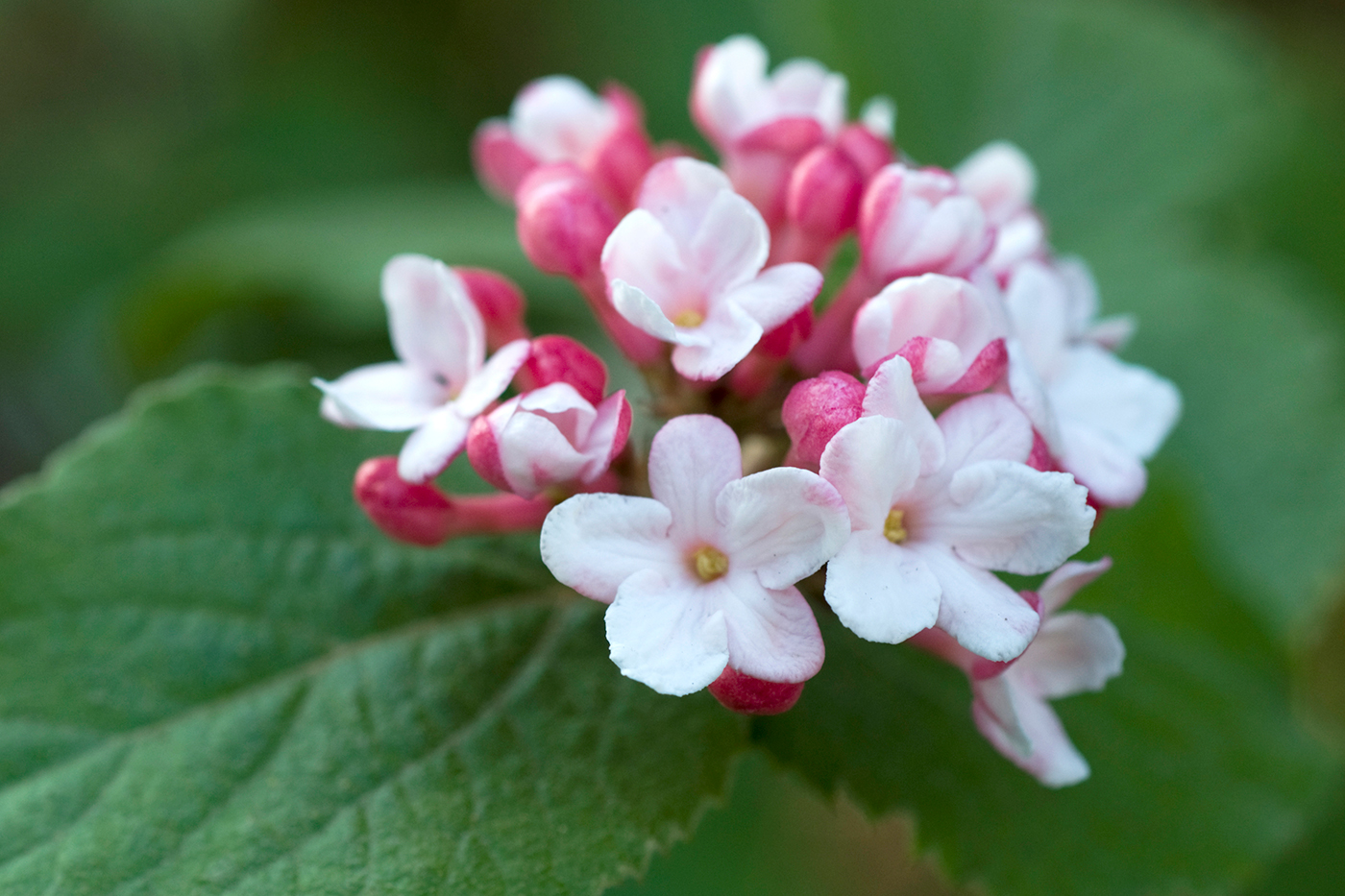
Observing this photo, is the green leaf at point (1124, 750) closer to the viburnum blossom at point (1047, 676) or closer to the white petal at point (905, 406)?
the viburnum blossom at point (1047, 676)

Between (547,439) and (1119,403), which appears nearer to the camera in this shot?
(547,439)

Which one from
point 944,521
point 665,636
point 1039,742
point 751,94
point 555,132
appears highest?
point 751,94

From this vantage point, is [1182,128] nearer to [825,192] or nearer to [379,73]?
[825,192]

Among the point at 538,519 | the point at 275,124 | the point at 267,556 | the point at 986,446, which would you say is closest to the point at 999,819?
the point at 986,446

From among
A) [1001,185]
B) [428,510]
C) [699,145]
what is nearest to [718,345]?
[428,510]

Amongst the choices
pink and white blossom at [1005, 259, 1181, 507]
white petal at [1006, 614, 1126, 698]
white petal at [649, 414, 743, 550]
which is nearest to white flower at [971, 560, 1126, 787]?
white petal at [1006, 614, 1126, 698]

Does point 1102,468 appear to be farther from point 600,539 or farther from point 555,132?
point 555,132

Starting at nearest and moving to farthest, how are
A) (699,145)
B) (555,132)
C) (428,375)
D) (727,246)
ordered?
(727,246)
(428,375)
(555,132)
(699,145)
